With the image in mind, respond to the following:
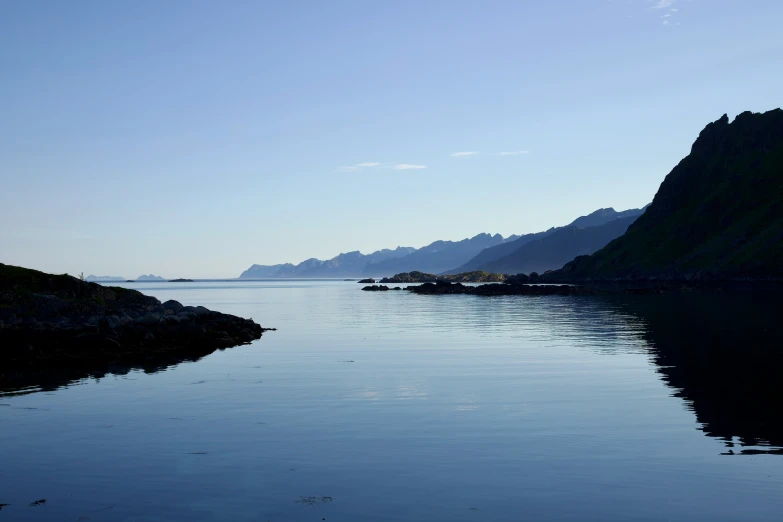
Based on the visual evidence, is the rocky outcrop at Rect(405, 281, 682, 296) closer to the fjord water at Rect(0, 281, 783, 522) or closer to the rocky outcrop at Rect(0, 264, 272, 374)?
the rocky outcrop at Rect(0, 264, 272, 374)

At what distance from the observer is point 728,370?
119ft

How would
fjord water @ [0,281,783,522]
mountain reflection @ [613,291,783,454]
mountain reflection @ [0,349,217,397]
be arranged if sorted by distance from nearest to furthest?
fjord water @ [0,281,783,522] → mountain reflection @ [613,291,783,454] → mountain reflection @ [0,349,217,397]

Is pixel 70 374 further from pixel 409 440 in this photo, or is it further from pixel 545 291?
pixel 545 291

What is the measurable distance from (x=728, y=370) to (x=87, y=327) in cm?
4754

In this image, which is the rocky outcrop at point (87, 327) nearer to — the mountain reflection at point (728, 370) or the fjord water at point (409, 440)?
the fjord water at point (409, 440)

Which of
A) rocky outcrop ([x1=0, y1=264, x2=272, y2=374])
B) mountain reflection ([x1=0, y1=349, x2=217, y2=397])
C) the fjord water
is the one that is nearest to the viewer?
the fjord water

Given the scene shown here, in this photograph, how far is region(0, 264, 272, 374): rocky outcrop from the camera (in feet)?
159

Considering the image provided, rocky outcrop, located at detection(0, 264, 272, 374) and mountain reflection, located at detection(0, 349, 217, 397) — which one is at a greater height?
rocky outcrop, located at detection(0, 264, 272, 374)

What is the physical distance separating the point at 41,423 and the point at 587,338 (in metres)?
44.0

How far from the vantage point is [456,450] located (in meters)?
20.9

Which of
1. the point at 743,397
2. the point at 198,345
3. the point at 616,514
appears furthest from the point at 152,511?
the point at 198,345

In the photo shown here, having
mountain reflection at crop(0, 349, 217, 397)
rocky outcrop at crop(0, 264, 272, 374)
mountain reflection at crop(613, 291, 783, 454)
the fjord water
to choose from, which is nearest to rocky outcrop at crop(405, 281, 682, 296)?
mountain reflection at crop(613, 291, 783, 454)

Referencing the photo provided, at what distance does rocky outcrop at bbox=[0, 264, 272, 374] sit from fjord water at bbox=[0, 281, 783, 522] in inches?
397

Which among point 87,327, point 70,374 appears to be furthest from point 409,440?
point 87,327
